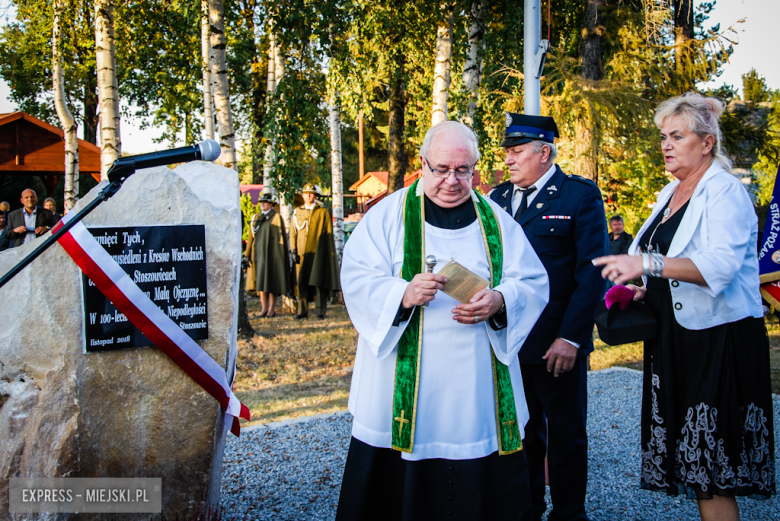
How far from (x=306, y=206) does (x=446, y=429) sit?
8.94 m

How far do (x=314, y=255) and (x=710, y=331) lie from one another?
27.8ft

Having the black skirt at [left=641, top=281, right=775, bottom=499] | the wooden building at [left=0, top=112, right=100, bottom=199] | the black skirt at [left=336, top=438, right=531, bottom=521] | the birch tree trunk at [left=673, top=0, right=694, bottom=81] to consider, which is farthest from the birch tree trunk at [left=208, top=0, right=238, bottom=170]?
the wooden building at [left=0, top=112, right=100, bottom=199]

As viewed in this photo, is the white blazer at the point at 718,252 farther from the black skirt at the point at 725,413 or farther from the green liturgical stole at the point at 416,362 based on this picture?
the green liturgical stole at the point at 416,362

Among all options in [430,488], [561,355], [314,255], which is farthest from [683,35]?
[430,488]

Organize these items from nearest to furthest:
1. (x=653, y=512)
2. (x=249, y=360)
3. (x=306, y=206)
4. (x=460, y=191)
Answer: (x=460, y=191) < (x=653, y=512) < (x=249, y=360) < (x=306, y=206)

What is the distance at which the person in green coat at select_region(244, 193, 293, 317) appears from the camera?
10703 mm

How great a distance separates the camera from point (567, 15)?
11.8 m

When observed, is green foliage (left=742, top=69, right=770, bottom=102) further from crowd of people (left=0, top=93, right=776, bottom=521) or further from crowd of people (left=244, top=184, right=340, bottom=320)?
crowd of people (left=0, top=93, right=776, bottom=521)

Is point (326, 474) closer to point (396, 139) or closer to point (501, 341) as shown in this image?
point (501, 341)

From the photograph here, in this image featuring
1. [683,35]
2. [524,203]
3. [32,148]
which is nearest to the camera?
[524,203]

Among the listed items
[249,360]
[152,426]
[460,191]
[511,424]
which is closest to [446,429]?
[511,424]

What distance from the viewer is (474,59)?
11008 millimetres

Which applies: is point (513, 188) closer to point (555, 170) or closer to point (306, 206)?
point (555, 170)

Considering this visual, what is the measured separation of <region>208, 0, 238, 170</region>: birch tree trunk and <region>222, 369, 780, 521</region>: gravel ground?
4.39m
